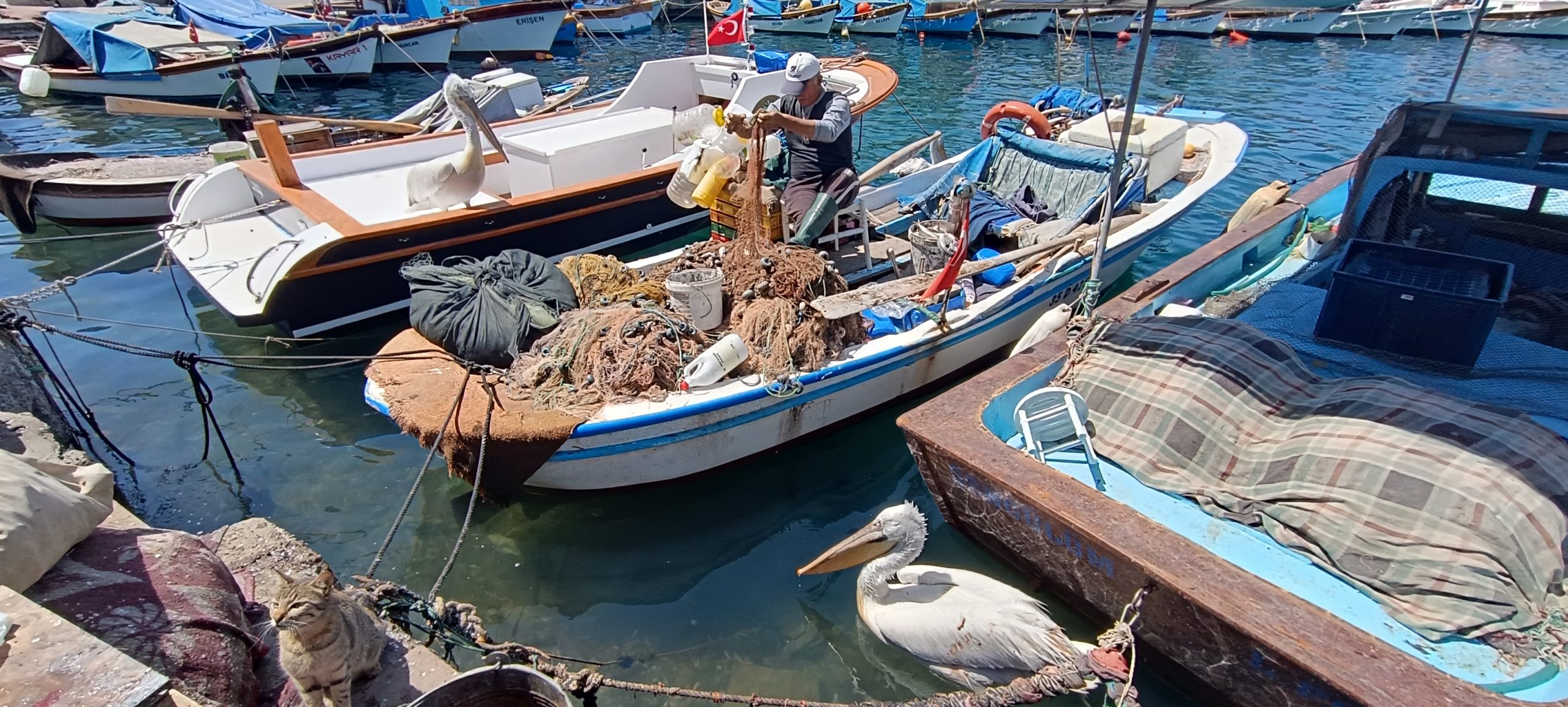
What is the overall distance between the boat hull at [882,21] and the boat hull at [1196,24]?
823 centimetres

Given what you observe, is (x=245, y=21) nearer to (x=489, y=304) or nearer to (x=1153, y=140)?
(x=489, y=304)

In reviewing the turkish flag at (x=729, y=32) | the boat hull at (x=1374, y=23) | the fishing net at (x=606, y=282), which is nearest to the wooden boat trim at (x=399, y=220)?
the fishing net at (x=606, y=282)

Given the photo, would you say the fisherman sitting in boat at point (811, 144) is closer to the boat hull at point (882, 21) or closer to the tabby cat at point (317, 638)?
the tabby cat at point (317, 638)

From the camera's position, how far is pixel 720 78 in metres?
Answer: 10.8

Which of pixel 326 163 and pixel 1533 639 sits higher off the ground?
pixel 326 163

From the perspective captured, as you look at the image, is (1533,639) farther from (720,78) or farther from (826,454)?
(720,78)

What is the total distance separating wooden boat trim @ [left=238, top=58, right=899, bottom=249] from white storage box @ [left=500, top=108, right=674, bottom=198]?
20 cm

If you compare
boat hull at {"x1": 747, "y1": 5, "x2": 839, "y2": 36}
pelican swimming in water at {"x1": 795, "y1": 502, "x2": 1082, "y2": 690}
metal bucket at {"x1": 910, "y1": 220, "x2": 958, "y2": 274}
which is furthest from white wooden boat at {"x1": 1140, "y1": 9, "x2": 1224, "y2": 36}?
pelican swimming in water at {"x1": 795, "y1": 502, "x2": 1082, "y2": 690}

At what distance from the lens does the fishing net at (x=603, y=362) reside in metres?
4.88

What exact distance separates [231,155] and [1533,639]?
1279cm

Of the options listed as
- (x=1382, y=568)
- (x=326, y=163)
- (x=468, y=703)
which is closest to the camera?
(x=468, y=703)

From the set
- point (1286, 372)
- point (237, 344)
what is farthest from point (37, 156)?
point (1286, 372)

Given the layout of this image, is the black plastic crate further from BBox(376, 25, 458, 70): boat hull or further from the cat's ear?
BBox(376, 25, 458, 70): boat hull

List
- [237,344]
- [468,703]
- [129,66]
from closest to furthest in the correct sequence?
[468,703] → [237,344] → [129,66]
